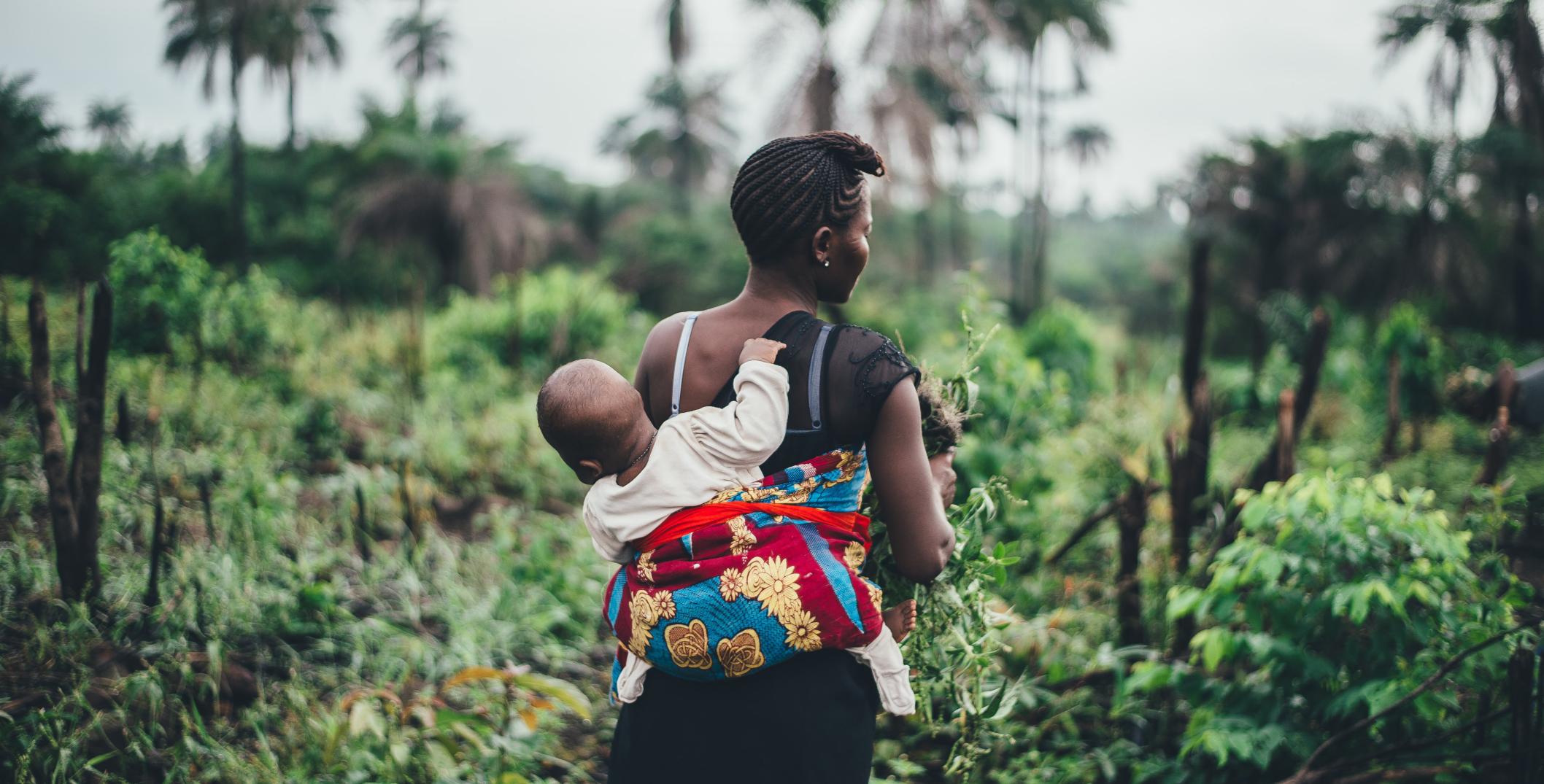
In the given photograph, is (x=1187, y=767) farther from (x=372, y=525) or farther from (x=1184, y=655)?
(x=372, y=525)

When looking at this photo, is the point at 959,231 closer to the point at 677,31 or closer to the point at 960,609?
the point at 677,31

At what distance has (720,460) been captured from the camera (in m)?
1.34

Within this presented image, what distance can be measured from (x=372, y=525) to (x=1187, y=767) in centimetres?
398

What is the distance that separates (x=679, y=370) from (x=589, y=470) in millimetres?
230

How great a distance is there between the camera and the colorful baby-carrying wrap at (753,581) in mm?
1320

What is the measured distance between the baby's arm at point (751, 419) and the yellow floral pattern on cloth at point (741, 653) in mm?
273

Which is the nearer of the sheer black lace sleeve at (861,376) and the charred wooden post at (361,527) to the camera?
the sheer black lace sleeve at (861,376)

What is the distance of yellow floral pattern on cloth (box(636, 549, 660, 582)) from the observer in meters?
1.36

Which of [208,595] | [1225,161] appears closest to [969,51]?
[1225,161]

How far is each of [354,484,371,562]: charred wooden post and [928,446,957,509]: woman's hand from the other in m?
3.21

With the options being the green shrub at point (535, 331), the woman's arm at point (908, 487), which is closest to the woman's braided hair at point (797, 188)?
the woman's arm at point (908, 487)

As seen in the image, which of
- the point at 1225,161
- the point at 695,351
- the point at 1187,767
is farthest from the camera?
the point at 1225,161

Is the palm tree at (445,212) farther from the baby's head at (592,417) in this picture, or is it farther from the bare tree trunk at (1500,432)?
the baby's head at (592,417)

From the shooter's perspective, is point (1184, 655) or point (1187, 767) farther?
point (1184, 655)
